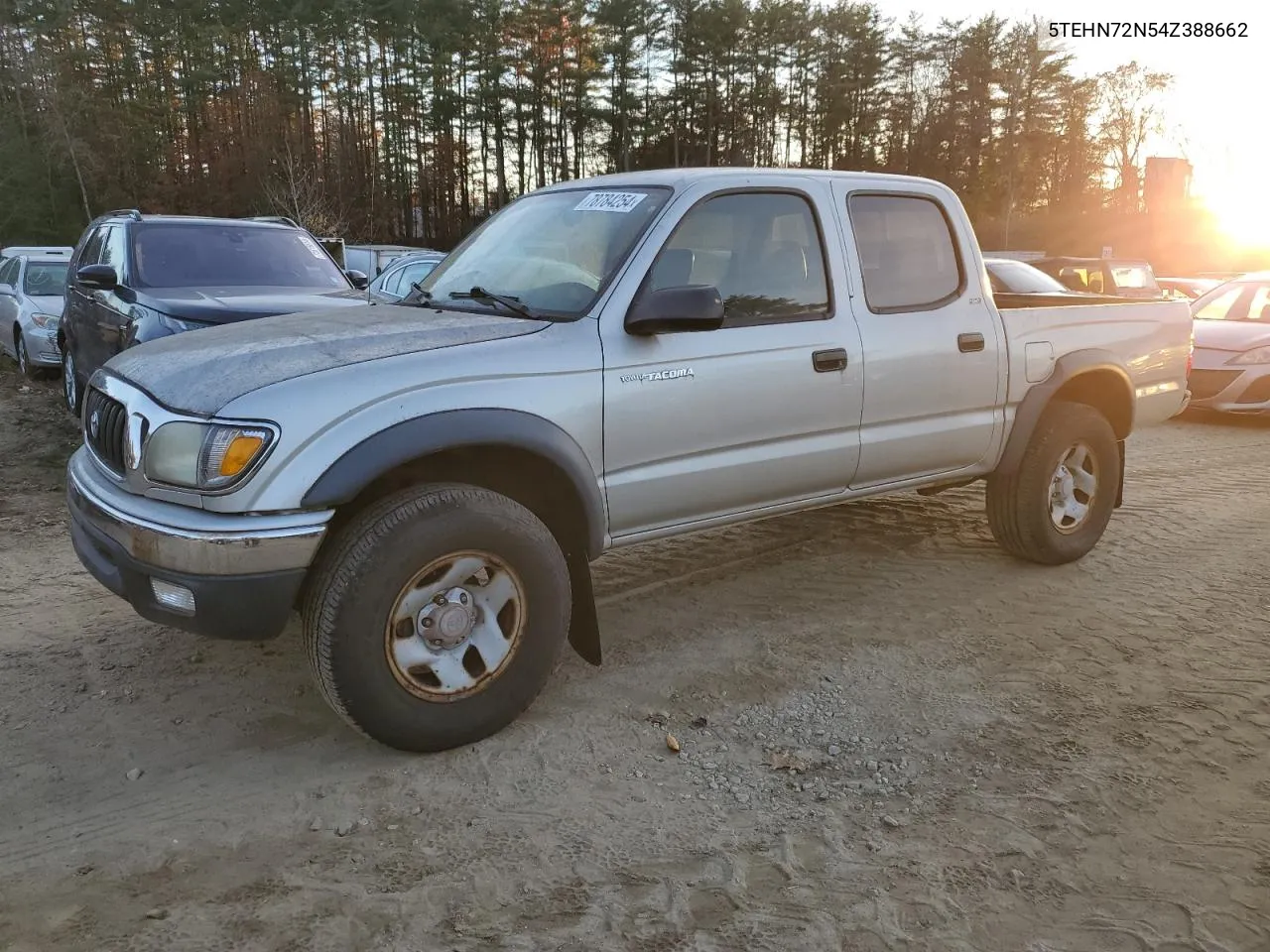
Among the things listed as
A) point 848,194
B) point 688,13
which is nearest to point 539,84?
point 688,13

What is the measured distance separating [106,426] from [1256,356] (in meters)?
10.6

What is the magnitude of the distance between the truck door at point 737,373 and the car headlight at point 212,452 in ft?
3.95

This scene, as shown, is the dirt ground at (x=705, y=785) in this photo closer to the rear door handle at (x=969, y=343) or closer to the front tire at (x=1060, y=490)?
the front tire at (x=1060, y=490)

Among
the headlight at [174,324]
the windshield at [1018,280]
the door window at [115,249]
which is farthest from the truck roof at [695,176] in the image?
the windshield at [1018,280]

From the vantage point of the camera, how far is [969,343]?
15.2 feet

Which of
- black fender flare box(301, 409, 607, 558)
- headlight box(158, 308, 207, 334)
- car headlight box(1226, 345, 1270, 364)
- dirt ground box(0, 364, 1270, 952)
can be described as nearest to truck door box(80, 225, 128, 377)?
headlight box(158, 308, 207, 334)

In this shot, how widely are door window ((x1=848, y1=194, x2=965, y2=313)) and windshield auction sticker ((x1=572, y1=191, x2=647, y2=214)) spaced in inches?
41.1

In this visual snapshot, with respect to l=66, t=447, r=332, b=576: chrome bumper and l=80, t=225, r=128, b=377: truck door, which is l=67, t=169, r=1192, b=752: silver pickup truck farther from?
l=80, t=225, r=128, b=377: truck door

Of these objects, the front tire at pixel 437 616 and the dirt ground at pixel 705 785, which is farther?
the front tire at pixel 437 616

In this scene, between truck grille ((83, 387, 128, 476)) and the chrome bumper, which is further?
truck grille ((83, 387, 128, 476))

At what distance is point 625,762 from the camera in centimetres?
334

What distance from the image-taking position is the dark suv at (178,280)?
21.1ft

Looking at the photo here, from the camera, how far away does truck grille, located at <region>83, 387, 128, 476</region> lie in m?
3.32

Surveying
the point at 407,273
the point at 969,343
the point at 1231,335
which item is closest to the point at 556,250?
the point at 969,343
